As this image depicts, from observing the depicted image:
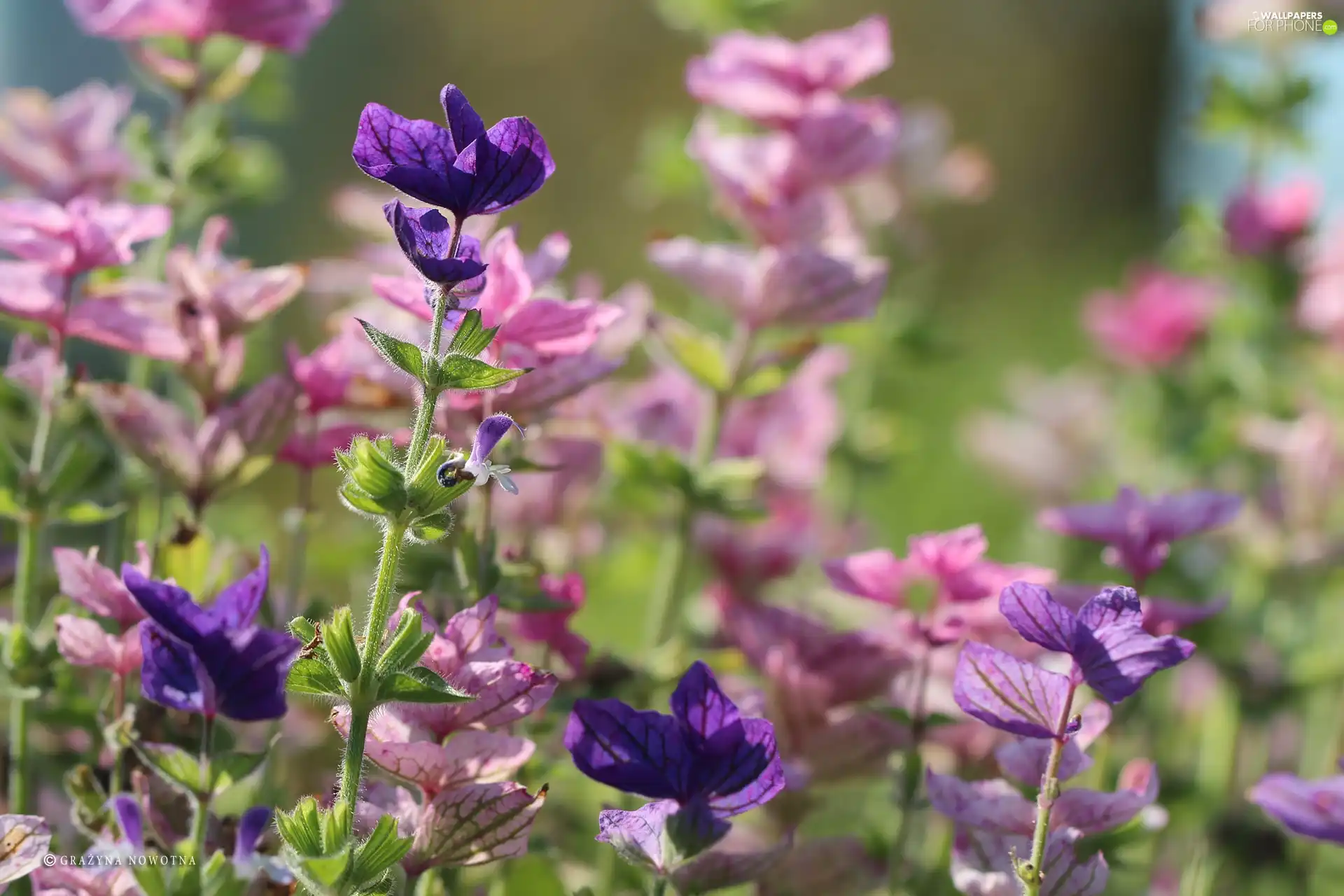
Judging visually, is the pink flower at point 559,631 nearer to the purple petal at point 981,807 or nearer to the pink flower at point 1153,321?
the purple petal at point 981,807

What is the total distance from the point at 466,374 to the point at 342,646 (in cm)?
10

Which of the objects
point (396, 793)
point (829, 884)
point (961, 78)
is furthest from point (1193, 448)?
point (961, 78)

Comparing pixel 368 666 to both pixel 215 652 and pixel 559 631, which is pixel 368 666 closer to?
pixel 215 652

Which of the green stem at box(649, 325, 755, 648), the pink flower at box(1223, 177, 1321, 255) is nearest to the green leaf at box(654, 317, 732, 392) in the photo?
the green stem at box(649, 325, 755, 648)

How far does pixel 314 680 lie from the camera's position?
46cm

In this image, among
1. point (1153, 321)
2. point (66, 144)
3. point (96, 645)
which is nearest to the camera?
point (96, 645)

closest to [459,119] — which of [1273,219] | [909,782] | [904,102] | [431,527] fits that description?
[431,527]

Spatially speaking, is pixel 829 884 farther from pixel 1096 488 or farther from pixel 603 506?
pixel 1096 488

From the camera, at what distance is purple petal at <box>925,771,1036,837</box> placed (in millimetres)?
530

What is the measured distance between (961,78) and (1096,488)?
10.0ft

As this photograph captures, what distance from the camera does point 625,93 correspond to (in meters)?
3.25

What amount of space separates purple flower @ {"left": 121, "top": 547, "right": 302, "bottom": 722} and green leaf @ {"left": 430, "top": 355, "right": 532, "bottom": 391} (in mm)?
100

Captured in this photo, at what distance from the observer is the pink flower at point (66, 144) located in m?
0.79

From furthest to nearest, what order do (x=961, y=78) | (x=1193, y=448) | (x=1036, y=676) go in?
(x=961, y=78), (x=1193, y=448), (x=1036, y=676)
